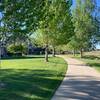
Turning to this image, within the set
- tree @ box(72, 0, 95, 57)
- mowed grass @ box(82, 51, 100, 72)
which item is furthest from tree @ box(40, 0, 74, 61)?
tree @ box(72, 0, 95, 57)

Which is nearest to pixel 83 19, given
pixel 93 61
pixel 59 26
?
pixel 93 61

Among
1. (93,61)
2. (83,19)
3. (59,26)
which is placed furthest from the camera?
(83,19)

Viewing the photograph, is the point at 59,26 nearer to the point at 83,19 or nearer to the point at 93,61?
the point at 93,61

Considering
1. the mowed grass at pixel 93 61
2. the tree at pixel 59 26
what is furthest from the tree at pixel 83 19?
the tree at pixel 59 26

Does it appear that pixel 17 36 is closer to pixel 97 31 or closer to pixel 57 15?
pixel 57 15

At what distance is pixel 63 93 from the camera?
1282 centimetres

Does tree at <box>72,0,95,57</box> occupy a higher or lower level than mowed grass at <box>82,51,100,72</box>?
higher

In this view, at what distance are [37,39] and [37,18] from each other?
25800 mm

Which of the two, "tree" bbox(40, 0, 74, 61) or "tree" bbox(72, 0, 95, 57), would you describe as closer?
"tree" bbox(40, 0, 74, 61)

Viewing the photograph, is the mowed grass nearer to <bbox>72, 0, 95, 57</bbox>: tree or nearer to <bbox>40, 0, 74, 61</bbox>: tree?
→ <bbox>72, 0, 95, 57</bbox>: tree

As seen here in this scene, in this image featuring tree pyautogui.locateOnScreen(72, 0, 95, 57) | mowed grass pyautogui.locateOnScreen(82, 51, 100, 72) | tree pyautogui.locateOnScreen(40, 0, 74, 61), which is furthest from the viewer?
tree pyautogui.locateOnScreen(72, 0, 95, 57)

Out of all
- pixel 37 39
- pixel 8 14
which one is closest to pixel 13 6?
pixel 8 14

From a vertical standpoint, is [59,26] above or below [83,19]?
below

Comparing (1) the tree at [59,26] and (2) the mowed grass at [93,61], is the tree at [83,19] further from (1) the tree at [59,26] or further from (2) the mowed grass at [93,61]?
(1) the tree at [59,26]
